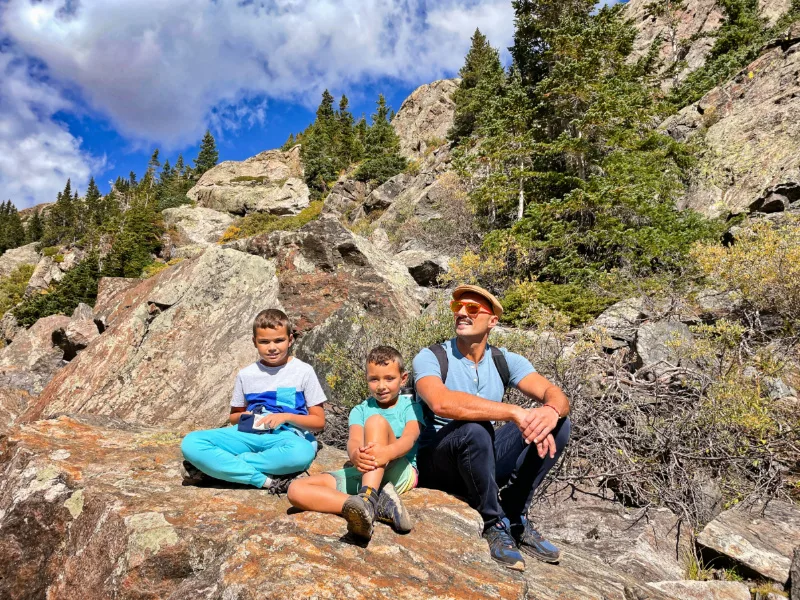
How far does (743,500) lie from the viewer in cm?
383

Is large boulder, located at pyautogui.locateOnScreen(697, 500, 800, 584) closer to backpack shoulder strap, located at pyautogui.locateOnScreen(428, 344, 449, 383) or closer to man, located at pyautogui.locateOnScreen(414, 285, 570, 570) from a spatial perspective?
man, located at pyautogui.locateOnScreen(414, 285, 570, 570)

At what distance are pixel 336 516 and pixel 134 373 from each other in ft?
17.2

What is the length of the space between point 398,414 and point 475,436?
588mm

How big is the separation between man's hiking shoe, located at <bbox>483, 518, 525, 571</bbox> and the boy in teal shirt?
0.49 m

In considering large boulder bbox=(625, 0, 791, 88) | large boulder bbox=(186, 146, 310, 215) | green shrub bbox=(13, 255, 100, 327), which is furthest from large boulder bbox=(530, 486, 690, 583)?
large boulder bbox=(186, 146, 310, 215)

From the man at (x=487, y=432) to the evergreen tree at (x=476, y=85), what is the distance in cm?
1496

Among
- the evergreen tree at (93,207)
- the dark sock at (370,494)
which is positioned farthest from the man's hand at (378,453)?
the evergreen tree at (93,207)

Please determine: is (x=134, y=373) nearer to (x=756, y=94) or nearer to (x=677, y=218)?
(x=677, y=218)

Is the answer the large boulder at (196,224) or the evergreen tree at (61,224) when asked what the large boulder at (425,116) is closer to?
the large boulder at (196,224)

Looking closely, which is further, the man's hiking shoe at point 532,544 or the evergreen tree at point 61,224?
the evergreen tree at point 61,224

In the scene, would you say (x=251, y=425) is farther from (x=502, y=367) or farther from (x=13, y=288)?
(x=13, y=288)

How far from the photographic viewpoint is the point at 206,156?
2879 inches

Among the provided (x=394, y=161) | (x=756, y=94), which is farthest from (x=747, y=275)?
(x=394, y=161)

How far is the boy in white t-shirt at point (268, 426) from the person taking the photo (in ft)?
9.47
